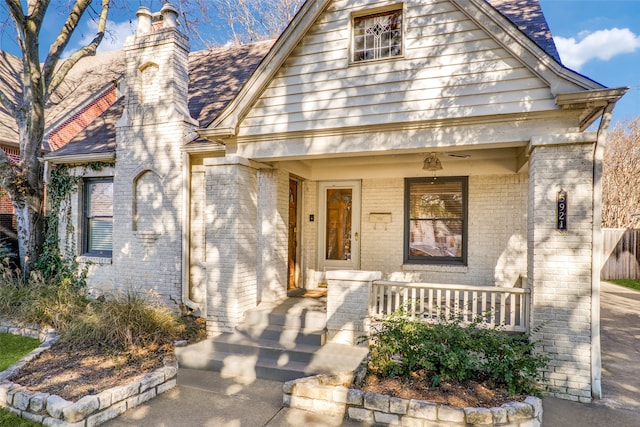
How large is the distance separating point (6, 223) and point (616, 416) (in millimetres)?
13177

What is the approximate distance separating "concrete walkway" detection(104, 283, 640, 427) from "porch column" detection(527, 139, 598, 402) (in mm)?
370

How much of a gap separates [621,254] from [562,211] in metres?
12.1

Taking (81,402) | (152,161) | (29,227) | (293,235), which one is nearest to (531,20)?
(293,235)

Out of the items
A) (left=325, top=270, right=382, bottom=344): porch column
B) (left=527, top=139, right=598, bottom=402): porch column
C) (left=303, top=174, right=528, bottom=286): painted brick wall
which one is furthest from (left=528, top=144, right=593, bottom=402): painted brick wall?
(left=303, top=174, right=528, bottom=286): painted brick wall

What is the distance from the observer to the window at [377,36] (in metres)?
5.57

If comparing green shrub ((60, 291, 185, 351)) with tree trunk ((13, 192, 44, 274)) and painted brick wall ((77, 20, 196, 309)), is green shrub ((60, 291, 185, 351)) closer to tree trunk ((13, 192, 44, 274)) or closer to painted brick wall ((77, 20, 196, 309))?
painted brick wall ((77, 20, 196, 309))

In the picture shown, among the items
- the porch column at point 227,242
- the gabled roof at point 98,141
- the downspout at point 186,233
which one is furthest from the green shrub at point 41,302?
the gabled roof at point 98,141

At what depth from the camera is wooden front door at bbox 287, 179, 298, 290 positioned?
7.76 m

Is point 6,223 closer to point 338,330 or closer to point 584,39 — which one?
point 338,330

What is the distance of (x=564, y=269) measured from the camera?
4.55 m

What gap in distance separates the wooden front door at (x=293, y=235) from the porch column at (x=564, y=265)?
4.48 meters

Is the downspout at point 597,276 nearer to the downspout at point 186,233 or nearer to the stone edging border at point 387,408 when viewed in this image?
the stone edging border at point 387,408

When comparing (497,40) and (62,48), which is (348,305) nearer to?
(497,40)

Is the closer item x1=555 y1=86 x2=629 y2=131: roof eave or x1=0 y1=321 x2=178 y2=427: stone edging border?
x1=0 y1=321 x2=178 y2=427: stone edging border
